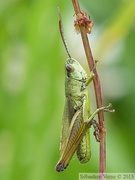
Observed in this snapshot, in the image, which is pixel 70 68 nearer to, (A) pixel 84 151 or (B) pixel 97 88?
(A) pixel 84 151

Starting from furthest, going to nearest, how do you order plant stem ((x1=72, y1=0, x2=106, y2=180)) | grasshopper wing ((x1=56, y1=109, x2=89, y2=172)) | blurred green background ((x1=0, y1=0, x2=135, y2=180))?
1. blurred green background ((x1=0, y1=0, x2=135, y2=180))
2. grasshopper wing ((x1=56, y1=109, x2=89, y2=172))
3. plant stem ((x1=72, y1=0, x2=106, y2=180))

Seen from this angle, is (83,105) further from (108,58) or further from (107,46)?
(108,58)

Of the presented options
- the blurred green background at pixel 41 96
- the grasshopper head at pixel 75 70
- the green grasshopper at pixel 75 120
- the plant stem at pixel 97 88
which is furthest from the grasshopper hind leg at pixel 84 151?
the blurred green background at pixel 41 96

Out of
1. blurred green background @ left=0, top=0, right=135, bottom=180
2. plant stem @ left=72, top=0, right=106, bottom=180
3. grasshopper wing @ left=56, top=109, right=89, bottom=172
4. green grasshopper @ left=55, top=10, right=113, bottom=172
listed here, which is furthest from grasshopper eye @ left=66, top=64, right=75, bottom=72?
blurred green background @ left=0, top=0, right=135, bottom=180

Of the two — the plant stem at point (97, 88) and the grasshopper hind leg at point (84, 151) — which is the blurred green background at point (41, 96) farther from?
the plant stem at point (97, 88)

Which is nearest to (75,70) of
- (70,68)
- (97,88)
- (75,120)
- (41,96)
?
(70,68)

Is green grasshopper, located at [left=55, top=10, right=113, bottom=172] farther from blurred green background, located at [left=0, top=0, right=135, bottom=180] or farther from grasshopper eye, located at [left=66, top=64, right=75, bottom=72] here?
blurred green background, located at [left=0, top=0, right=135, bottom=180]
